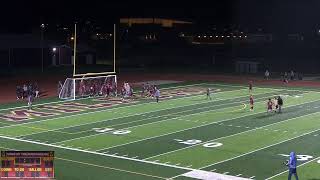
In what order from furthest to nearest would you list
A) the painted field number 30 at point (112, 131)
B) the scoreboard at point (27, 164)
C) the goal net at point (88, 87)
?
the goal net at point (88, 87) → the painted field number 30 at point (112, 131) → the scoreboard at point (27, 164)

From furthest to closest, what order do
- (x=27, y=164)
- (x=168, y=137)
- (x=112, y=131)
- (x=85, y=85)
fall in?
1. (x=85, y=85)
2. (x=112, y=131)
3. (x=168, y=137)
4. (x=27, y=164)

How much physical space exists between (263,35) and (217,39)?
1293 cm

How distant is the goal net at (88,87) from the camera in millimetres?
40719

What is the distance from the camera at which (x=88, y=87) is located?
41969mm

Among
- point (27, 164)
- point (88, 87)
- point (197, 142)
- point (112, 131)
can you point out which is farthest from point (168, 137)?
point (88, 87)

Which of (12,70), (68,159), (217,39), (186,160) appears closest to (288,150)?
(186,160)

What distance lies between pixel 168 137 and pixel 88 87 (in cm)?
1724

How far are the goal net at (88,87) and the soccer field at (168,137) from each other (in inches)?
64.9

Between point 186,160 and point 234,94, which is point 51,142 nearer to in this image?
point 186,160

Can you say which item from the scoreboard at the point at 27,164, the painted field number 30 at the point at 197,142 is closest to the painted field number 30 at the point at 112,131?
the painted field number 30 at the point at 197,142

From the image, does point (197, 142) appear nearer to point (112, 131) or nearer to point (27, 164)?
point (112, 131)

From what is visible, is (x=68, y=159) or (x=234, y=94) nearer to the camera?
(x=68, y=159)

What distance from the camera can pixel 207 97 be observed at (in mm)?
41500

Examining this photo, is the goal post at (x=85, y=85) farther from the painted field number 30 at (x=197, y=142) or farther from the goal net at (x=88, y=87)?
the painted field number 30 at (x=197, y=142)
